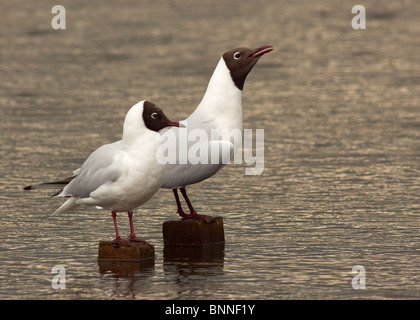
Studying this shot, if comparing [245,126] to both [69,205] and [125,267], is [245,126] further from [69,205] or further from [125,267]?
[125,267]

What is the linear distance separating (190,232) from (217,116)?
127 cm

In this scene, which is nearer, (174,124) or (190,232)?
(174,124)

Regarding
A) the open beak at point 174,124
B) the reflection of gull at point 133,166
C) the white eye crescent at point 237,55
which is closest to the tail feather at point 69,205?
the reflection of gull at point 133,166

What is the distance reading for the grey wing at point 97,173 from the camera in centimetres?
982

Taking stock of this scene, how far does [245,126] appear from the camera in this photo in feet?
56.2

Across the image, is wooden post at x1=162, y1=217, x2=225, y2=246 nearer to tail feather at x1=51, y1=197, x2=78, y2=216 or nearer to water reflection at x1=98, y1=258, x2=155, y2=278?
water reflection at x1=98, y1=258, x2=155, y2=278

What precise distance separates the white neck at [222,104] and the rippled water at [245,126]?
1214mm

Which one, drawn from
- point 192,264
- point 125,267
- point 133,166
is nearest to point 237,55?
point 133,166

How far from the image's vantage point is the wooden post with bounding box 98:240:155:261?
33.4ft

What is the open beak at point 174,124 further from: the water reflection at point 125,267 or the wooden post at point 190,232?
the water reflection at point 125,267

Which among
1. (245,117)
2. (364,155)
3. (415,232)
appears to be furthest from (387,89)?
(415,232)

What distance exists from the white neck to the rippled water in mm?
1214

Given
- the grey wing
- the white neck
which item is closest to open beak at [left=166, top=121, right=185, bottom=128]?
the grey wing

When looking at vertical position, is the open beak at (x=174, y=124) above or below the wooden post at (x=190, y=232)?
above
